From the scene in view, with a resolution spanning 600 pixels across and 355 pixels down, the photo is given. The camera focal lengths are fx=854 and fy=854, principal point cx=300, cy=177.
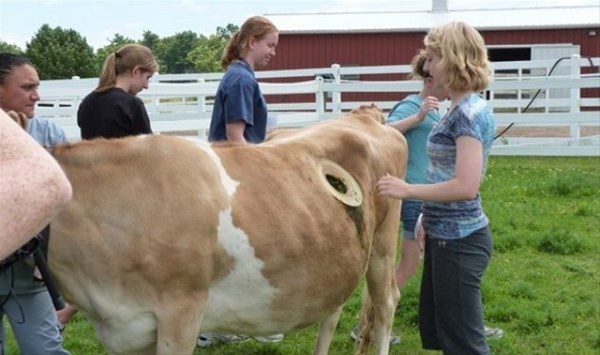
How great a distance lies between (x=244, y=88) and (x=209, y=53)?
55982mm

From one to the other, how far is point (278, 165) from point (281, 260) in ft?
1.58

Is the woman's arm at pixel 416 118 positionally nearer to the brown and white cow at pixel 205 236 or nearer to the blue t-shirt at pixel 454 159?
the brown and white cow at pixel 205 236

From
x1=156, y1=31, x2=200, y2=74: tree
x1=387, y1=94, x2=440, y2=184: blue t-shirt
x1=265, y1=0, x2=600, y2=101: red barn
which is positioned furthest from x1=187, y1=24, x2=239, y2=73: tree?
x1=387, y1=94, x2=440, y2=184: blue t-shirt

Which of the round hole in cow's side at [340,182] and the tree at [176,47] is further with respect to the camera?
the tree at [176,47]

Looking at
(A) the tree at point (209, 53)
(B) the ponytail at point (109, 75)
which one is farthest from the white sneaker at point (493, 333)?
(A) the tree at point (209, 53)

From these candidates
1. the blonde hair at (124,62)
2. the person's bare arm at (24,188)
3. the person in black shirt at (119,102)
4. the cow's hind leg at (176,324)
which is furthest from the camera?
the blonde hair at (124,62)

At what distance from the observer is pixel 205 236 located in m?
3.35

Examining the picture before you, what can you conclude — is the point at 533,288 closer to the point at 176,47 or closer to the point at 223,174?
the point at 223,174

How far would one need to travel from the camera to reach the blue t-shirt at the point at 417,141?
17.4 ft

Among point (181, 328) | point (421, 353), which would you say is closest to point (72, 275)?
point (181, 328)

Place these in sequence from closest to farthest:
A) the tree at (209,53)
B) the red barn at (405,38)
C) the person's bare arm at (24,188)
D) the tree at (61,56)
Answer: the person's bare arm at (24,188)
the red barn at (405,38)
the tree at (61,56)
the tree at (209,53)

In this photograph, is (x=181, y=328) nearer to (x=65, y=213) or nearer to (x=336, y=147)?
(x=65, y=213)

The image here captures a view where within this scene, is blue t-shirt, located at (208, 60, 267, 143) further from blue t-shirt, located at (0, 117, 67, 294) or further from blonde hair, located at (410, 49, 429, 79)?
blue t-shirt, located at (0, 117, 67, 294)

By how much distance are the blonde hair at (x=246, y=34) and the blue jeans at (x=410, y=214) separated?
1.37m
